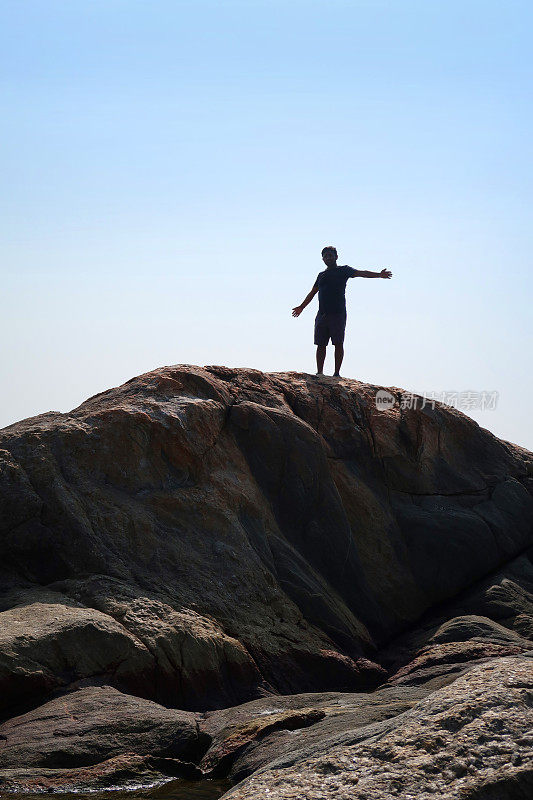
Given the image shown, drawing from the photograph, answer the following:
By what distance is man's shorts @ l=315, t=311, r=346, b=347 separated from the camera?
11.7 metres

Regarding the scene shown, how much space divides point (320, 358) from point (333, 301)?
2.52ft

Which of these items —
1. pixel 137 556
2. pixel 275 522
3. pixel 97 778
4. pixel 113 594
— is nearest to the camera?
pixel 97 778

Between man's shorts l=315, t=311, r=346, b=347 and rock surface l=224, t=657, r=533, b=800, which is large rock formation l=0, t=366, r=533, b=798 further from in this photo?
man's shorts l=315, t=311, r=346, b=347

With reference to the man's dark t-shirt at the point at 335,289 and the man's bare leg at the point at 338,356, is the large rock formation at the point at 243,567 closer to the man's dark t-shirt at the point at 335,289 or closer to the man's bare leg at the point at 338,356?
the man's bare leg at the point at 338,356

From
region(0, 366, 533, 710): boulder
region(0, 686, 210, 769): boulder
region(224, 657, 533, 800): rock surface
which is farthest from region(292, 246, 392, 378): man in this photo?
region(224, 657, 533, 800): rock surface

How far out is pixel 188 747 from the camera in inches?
231

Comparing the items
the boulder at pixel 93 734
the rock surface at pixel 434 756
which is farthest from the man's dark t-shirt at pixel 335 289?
the rock surface at pixel 434 756

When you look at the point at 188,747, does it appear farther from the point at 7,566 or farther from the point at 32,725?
the point at 7,566

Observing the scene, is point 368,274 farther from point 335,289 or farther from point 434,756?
point 434,756

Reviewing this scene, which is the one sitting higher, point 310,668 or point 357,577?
point 357,577

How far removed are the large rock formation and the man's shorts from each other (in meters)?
0.67

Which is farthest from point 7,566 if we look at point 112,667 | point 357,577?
point 357,577

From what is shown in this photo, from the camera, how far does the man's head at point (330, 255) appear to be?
1177 cm

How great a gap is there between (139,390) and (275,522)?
1.95 m
